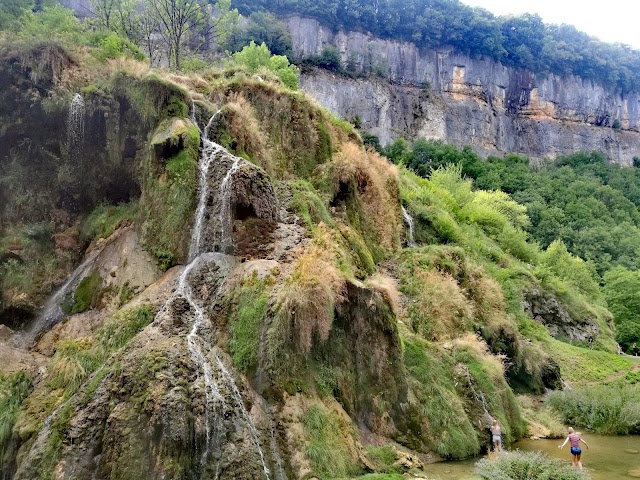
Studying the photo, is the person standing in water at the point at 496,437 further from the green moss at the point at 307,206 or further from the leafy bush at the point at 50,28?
the leafy bush at the point at 50,28

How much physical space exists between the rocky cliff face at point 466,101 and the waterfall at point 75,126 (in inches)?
2523

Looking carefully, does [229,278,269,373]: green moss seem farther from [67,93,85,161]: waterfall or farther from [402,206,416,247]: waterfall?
[402,206,416,247]: waterfall

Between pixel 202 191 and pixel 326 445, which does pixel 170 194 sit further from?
pixel 326 445

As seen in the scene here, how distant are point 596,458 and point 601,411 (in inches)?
232

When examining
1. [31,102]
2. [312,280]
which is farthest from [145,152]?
[312,280]

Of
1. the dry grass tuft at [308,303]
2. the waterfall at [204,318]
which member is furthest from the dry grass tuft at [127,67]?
the dry grass tuft at [308,303]

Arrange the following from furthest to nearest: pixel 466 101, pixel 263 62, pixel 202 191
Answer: pixel 466 101 < pixel 263 62 < pixel 202 191

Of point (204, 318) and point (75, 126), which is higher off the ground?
point (75, 126)

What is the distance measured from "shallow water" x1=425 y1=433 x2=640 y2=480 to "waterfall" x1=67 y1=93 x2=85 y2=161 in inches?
555

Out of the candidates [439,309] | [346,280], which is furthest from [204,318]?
[439,309]

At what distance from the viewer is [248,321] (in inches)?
468

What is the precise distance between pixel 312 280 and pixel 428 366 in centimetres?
539

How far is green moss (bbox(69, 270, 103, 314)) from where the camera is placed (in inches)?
579

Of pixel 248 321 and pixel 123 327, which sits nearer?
pixel 248 321
